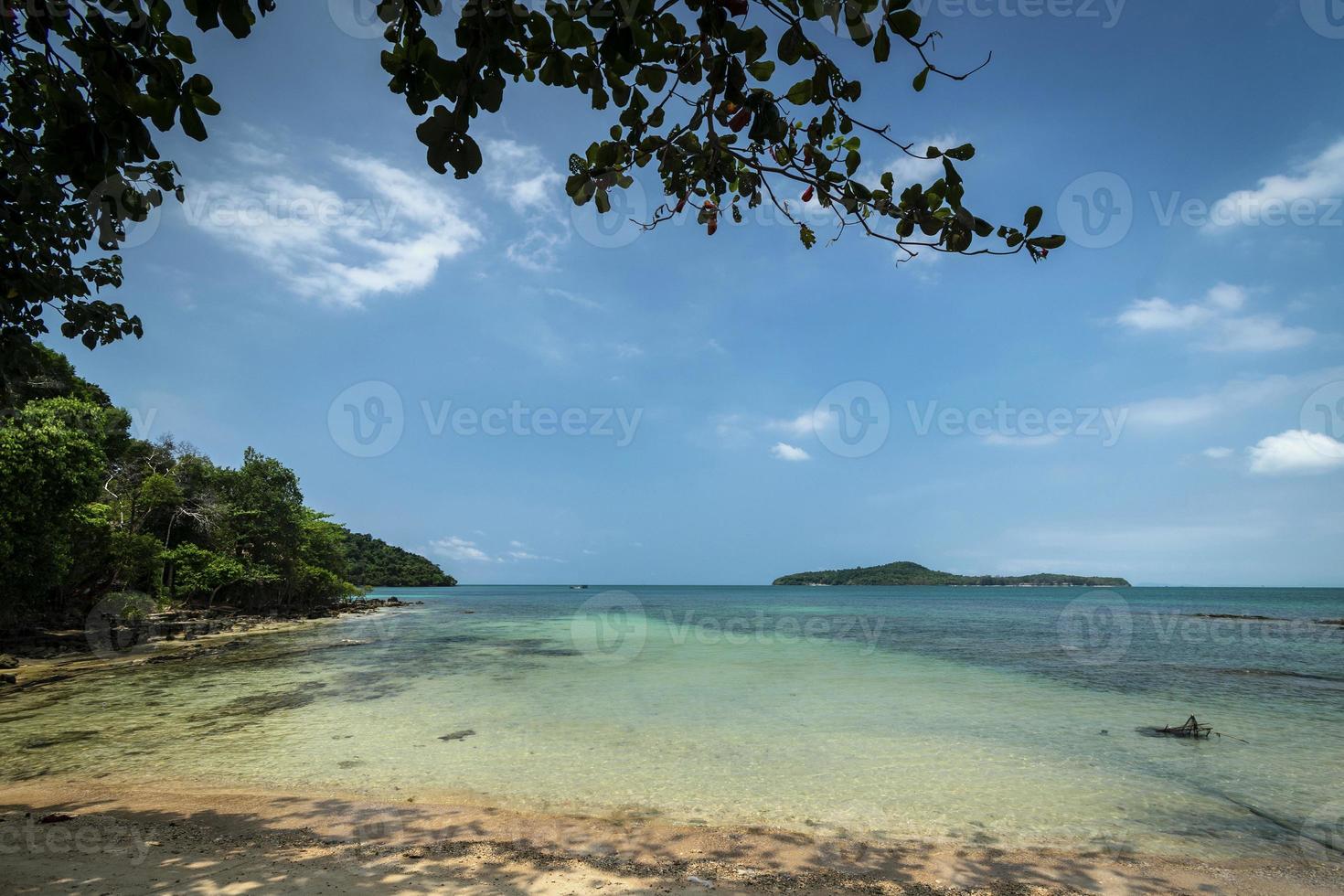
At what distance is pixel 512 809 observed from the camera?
688cm

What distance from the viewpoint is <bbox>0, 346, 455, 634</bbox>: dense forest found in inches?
629

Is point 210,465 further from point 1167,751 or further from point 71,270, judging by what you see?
point 1167,751

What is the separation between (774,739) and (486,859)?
234 inches

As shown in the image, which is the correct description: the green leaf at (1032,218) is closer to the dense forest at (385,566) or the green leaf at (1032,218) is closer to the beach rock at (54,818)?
the beach rock at (54,818)

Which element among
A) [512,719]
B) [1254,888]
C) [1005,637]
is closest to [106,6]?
[1254,888]

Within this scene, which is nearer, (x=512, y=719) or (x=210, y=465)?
(x=512, y=719)

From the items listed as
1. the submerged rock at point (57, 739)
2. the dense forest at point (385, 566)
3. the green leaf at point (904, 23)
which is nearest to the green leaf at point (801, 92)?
the green leaf at point (904, 23)

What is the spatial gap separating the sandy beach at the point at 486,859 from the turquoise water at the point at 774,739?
0.56 metres

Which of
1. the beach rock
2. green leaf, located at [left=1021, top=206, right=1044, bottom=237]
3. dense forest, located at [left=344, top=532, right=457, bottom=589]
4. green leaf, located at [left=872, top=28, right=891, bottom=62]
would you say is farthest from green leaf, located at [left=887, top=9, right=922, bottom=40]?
dense forest, located at [left=344, top=532, right=457, bottom=589]

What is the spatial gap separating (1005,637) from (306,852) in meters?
32.1

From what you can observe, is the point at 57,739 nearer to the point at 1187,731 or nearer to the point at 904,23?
the point at 904,23

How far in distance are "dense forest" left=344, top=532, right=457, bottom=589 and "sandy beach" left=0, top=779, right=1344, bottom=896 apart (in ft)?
373

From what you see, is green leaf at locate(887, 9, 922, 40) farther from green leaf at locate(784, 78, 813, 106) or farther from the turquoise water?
the turquoise water

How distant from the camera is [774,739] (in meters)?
10.1
